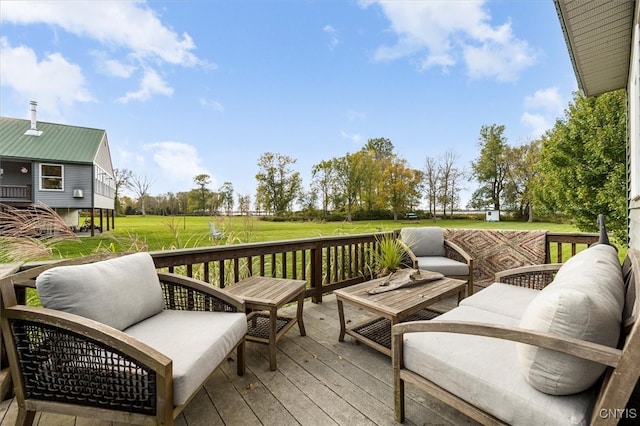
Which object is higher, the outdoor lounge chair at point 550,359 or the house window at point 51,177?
the house window at point 51,177

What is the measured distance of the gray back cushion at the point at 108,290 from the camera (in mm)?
1411

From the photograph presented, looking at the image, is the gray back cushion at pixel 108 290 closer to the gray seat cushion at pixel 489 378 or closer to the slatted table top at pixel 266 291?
the slatted table top at pixel 266 291

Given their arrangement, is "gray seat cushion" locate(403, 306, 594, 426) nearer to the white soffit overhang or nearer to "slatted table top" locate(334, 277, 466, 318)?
"slatted table top" locate(334, 277, 466, 318)

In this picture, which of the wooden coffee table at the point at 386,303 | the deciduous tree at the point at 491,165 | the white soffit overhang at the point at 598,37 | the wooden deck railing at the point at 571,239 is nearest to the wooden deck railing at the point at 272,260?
the wooden coffee table at the point at 386,303

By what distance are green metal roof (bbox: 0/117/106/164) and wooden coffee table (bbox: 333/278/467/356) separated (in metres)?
15.0

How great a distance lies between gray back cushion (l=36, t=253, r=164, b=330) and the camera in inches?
55.6

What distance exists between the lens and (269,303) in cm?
213

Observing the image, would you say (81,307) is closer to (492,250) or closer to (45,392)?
(45,392)

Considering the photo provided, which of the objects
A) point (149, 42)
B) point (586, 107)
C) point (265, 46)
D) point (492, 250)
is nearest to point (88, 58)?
point (149, 42)

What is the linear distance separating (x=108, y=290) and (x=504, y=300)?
2.67 metres

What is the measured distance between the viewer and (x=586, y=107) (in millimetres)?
8586

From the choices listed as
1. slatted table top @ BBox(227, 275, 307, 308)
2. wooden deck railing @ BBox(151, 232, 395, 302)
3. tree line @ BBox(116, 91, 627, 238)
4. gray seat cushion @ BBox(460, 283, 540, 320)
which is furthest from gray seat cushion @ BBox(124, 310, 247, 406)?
tree line @ BBox(116, 91, 627, 238)

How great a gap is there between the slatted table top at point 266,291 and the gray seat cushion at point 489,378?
105cm

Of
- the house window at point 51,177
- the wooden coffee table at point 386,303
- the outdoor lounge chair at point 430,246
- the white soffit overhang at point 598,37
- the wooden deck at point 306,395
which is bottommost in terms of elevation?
the wooden deck at point 306,395
